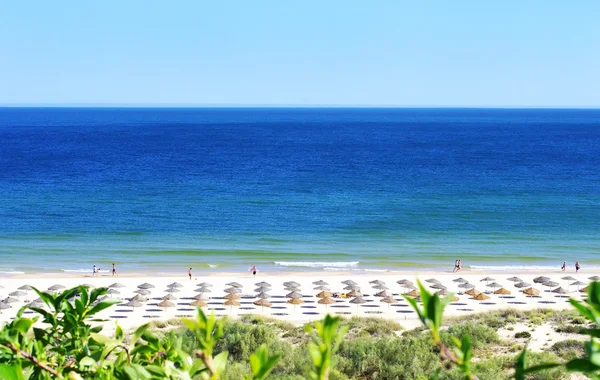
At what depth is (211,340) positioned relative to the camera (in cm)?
293

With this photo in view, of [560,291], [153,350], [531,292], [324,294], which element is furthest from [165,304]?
[153,350]

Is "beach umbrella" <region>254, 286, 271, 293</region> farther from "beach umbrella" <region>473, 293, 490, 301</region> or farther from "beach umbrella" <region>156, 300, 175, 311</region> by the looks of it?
"beach umbrella" <region>473, 293, 490, 301</region>

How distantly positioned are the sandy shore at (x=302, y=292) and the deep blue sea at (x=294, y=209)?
2.97m

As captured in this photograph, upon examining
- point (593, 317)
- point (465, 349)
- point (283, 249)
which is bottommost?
point (283, 249)

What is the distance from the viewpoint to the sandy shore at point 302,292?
29.2 m

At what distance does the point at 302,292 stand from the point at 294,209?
85.0 feet

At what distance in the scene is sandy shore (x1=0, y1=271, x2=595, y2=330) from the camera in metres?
29.2

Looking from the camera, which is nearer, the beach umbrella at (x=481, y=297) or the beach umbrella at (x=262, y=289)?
the beach umbrella at (x=481, y=297)

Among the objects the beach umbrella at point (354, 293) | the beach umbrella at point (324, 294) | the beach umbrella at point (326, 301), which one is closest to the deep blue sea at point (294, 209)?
the beach umbrella at point (354, 293)

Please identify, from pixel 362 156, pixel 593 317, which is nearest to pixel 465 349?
pixel 593 317

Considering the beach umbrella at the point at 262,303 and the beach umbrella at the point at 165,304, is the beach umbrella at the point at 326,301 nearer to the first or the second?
the beach umbrella at the point at 262,303

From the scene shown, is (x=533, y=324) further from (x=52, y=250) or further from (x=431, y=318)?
(x=52, y=250)

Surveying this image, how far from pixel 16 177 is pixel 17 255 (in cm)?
4025

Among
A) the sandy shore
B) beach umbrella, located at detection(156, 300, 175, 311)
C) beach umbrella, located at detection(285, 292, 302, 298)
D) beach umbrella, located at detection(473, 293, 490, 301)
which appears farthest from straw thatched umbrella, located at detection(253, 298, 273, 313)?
beach umbrella, located at detection(473, 293, 490, 301)
